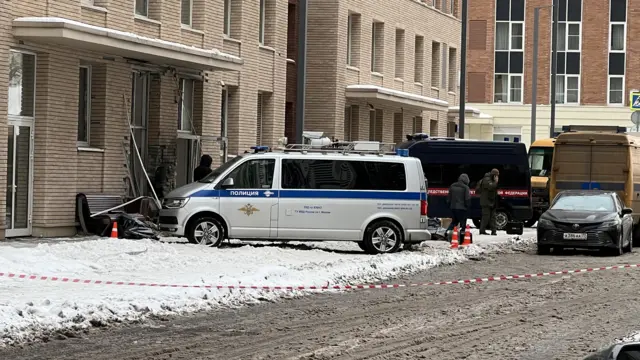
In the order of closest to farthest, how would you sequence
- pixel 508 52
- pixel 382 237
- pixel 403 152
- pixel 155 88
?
pixel 382 237
pixel 403 152
pixel 155 88
pixel 508 52

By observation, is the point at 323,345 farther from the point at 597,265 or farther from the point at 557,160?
the point at 557,160

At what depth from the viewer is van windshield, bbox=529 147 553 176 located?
149 ft

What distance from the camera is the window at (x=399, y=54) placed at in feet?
169

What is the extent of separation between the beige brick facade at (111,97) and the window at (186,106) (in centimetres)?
19

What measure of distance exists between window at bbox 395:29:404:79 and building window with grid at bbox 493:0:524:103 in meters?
26.7

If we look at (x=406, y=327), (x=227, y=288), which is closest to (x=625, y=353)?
(x=406, y=327)

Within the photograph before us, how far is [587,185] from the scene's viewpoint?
111ft

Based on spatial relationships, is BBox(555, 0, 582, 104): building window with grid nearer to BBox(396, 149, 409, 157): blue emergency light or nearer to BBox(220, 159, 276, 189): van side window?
BBox(396, 149, 409, 157): blue emergency light

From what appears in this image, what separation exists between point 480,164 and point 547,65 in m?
42.2

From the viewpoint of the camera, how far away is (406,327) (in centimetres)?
1430

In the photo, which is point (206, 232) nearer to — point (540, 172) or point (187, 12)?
point (187, 12)

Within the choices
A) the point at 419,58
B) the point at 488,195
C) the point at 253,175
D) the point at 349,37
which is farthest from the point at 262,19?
the point at 419,58

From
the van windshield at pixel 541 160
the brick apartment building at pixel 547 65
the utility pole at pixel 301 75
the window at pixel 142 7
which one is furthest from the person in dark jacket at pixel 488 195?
the brick apartment building at pixel 547 65

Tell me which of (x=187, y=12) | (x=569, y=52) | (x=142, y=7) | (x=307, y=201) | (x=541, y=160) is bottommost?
(x=307, y=201)
